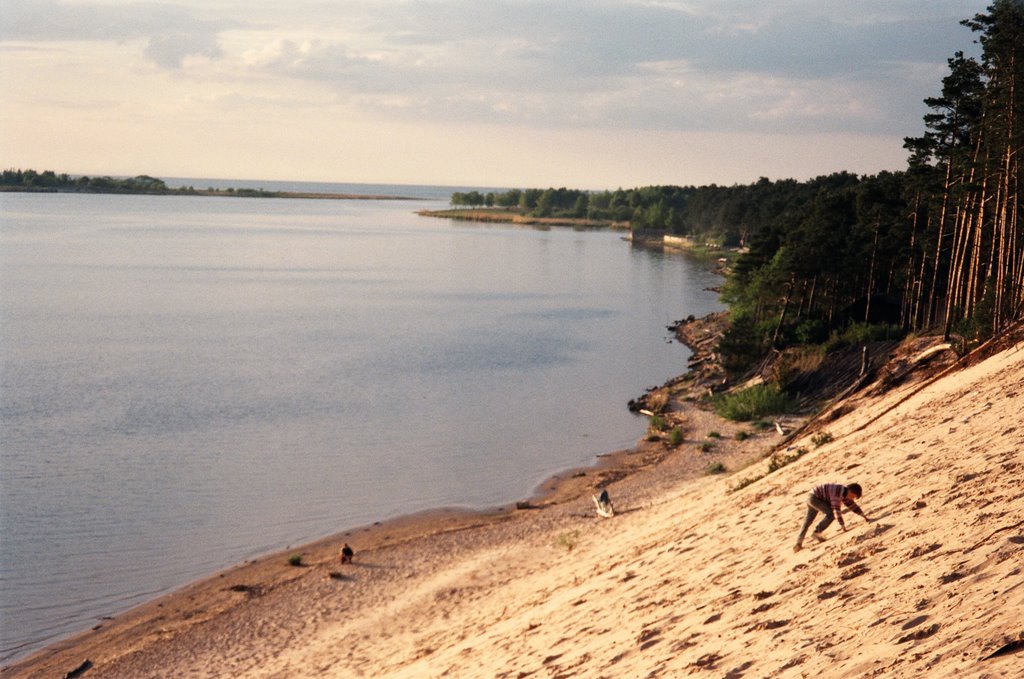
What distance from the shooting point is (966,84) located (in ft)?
133

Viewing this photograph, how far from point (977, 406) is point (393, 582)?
583 inches

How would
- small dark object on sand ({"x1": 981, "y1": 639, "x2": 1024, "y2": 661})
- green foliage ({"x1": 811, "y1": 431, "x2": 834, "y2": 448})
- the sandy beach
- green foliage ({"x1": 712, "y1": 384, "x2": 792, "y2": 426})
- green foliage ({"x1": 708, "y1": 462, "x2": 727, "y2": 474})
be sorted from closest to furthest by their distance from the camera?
small dark object on sand ({"x1": 981, "y1": 639, "x2": 1024, "y2": 661}) < the sandy beach < green foliage ({"x1": 811, "y1": 431, "x2": 834, "y2": 448}) < green foliage ({"x1": 708, "y1": 462, "x2": 727, "y2": 474}) < green foliage ({"x1": 712, "y1": 384, "x2": 792, "y2": 426})

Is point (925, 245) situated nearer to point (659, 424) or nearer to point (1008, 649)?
point (659, 424)

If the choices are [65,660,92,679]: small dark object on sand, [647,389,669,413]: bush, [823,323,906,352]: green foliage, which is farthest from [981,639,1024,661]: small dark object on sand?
[647,389,669,413]: bush

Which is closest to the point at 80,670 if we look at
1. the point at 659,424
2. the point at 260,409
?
the point at 260,409

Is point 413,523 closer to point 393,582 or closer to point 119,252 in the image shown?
point 393,582

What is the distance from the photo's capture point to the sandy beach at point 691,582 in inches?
466

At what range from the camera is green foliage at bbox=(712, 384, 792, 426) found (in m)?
→ 42.0

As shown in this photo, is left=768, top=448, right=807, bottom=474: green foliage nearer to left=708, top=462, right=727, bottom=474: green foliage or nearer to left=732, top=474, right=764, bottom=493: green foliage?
left=732, top=474, right=764, bottom=493: green foliage

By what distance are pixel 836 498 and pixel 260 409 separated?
37.4 metres

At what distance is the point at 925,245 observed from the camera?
147ft

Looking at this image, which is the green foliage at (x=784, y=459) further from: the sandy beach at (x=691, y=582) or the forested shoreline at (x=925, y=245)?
the forested shoreline at (x=925, y=245)

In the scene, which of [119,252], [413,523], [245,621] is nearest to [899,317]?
[413,523]

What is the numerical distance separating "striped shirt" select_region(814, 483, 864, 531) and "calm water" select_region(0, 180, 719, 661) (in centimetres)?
1886
